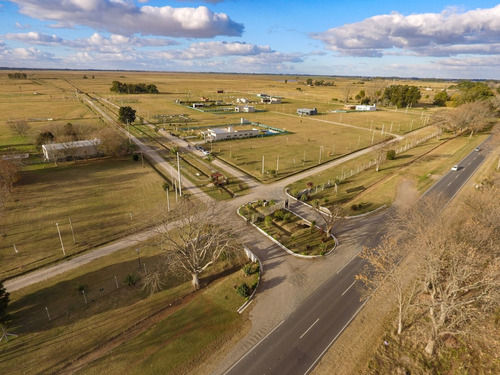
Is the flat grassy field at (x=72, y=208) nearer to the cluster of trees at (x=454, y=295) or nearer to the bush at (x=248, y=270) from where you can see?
the bush at (x=248, y=270)

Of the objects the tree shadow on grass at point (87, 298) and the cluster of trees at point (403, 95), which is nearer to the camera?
the tree shadow on grass at point (87, 298)

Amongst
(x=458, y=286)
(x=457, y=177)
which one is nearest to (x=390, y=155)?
(x=457, y=177)

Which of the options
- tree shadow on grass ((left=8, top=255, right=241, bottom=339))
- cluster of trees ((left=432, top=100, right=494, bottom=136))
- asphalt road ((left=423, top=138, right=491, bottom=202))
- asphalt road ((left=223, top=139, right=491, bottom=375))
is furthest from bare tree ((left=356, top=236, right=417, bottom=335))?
cluster of trees ((left=432, top=100, right=494, bottom=136))

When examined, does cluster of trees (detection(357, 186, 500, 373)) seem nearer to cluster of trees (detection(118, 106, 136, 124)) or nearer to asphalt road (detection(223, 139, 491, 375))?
asphalt road (detection(223, 139, 491, 375))

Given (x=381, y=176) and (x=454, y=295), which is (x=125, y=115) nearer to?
(x=381, y=176)

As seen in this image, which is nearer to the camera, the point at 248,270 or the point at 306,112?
the point at 248,270

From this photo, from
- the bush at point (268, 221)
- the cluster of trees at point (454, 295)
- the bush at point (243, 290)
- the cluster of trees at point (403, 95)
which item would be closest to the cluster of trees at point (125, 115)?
the bush at point (268, 221)

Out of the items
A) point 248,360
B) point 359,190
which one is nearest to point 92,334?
point 248,360
